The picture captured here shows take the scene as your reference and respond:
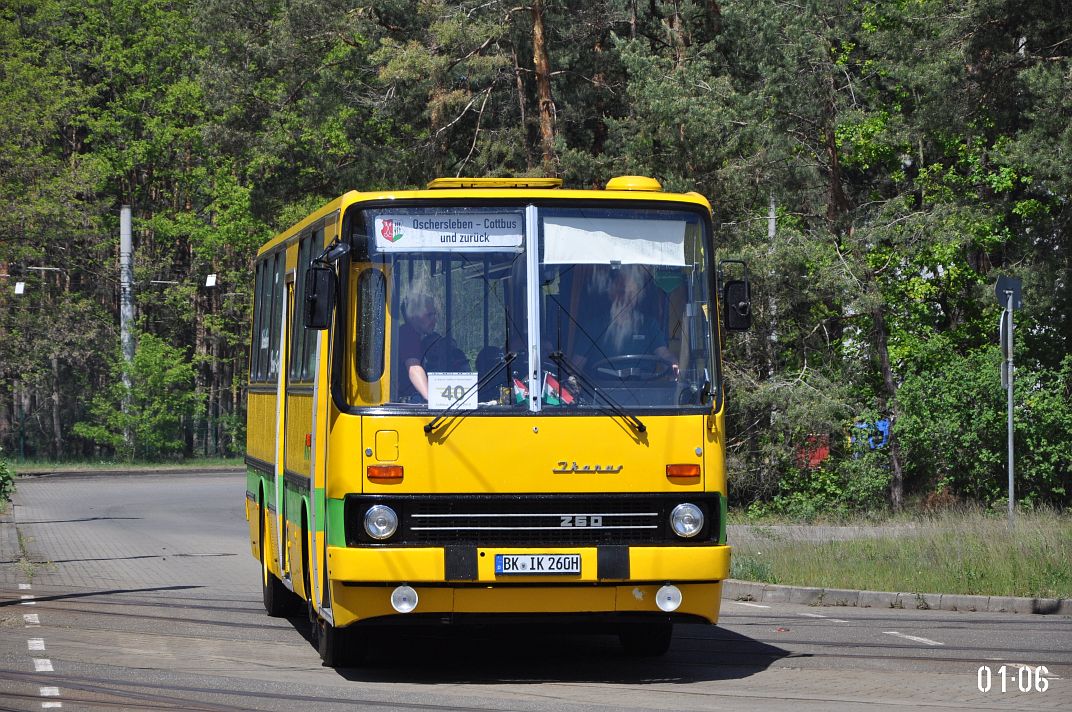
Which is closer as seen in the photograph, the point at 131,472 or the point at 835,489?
the point at 835,489

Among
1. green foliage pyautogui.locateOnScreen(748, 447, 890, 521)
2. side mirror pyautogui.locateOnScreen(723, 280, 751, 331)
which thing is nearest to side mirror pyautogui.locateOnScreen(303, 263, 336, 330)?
side mirror pyautogui.locateOnScreen(723, 280, 751, 331)

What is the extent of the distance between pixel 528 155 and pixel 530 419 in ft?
103

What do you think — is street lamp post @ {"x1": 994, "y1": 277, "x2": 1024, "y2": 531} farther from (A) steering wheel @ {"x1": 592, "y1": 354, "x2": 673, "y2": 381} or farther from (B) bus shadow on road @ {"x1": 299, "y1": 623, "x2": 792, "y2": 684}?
(A) steering wheel @ {"x1": 592, "y1": 354, "x2": 673, "y2": 381}

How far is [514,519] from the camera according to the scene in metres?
10.2

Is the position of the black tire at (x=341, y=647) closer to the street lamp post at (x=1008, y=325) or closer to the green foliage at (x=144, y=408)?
the street lamp post at (x=1008, y=325)

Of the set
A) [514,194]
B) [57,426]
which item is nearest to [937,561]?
[514,194]

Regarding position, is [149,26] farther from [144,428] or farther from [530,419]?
[530,419]

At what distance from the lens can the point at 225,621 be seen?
14375mm

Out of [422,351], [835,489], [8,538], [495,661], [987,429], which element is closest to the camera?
[422,351]

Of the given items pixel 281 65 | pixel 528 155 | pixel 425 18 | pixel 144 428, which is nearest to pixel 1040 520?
pixel 528 155

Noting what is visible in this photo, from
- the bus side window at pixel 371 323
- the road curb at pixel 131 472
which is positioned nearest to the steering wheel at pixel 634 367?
the bus side window at pixel 371 323

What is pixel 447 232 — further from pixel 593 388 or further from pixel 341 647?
pixel 341 647

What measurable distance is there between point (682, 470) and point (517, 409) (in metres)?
1.11

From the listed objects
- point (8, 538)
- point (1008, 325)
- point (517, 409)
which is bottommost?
point (8, 538)
